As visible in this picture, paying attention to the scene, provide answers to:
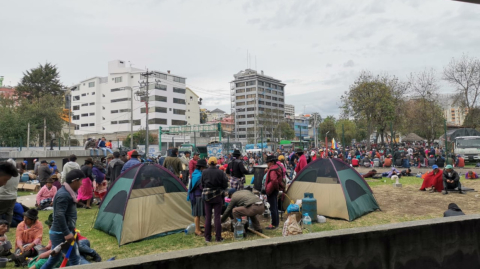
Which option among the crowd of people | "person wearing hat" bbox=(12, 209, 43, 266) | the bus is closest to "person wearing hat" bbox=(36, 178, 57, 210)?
→ the crowd of people

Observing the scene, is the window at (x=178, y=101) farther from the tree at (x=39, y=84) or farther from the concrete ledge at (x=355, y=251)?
the concrete ledge at (x=355, y=251)

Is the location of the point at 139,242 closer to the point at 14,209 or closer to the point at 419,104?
the point at 14,209

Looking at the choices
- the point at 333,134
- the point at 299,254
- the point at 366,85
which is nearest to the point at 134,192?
the point at 299,254

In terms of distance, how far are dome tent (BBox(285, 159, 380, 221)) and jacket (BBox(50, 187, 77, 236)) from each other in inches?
231

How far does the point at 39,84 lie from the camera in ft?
164

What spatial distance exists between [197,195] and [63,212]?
122 inches

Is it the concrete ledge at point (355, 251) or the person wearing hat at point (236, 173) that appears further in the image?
the person wearing hat at point (236, 173)

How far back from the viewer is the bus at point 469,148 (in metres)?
19.9

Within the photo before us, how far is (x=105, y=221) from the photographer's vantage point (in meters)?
7.12

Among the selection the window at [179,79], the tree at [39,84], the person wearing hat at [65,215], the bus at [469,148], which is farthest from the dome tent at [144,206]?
the window at [179,79]

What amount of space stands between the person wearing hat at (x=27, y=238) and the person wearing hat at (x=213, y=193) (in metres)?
3.05

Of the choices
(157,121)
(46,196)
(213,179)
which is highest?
(157,121)

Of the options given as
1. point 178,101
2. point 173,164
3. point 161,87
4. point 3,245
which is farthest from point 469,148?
point 178,101

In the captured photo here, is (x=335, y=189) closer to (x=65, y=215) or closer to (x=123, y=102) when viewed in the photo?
(x=65, y=215)
